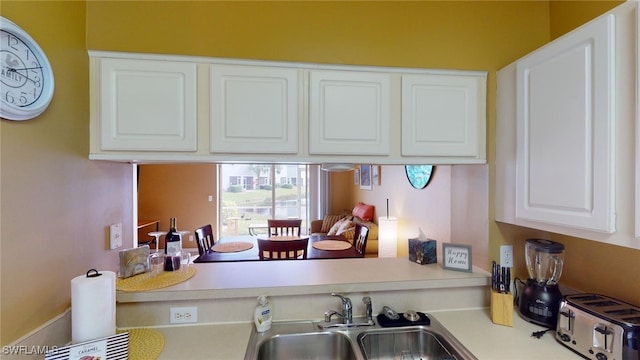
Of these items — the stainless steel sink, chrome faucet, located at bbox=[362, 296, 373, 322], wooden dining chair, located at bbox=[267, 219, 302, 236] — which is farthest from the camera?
wooden dining chair, located at bbox=[267, 219, 302, 236]

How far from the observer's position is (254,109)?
4.43 feet

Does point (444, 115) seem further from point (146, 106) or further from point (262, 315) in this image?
point (146, 106)

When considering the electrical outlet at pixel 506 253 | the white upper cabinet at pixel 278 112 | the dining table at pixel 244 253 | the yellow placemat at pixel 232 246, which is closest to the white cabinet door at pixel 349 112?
the white upper cabinet at pixel 278 112

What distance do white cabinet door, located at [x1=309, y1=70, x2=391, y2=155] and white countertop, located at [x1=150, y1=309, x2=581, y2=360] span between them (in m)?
0.94

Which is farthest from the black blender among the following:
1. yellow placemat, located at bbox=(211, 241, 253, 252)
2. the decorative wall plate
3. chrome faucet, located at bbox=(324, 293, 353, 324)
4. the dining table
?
yellow placemat, located at bbox=(211, 241, 253, 252)

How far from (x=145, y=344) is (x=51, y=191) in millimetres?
750

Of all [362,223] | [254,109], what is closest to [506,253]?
[254,109]

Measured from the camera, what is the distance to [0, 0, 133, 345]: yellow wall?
37.2 inches

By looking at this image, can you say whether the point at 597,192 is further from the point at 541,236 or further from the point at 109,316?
the point at 109,316

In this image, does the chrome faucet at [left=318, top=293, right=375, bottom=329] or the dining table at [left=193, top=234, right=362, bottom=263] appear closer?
the chrome faucet at [left=318, top=293, right=375, bottom=329]

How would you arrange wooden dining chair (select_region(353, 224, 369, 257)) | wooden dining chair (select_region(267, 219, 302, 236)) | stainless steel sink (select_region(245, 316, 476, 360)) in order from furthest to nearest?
wooden dining chair (select_region(267, 219, 302, 236)) < wooden dining chair (select_region(353, 224, 369, 257)) < stainless steel sink (select_region(245, 316, 476, 360))

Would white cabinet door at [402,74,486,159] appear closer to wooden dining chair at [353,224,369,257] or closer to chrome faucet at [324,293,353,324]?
chrome faucet at [324,293,353,324]

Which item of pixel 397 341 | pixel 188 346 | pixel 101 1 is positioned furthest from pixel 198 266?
pixel 101 1

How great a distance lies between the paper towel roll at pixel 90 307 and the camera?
1.02 metres
